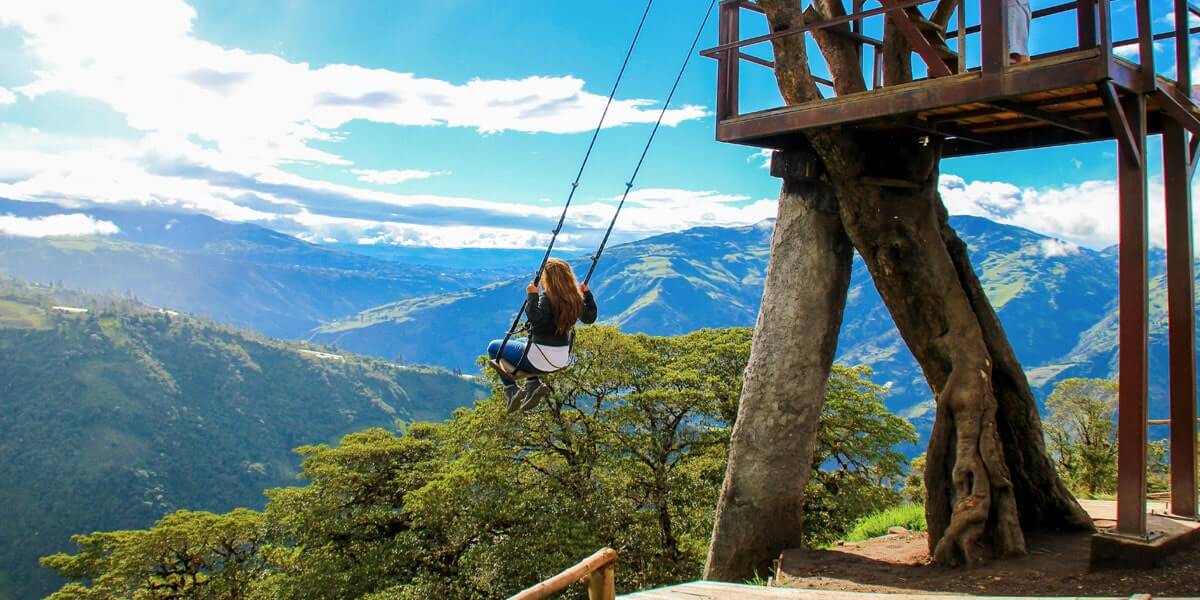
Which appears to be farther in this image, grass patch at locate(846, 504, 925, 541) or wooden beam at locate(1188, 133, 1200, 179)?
grass patch at locate(846, 504, 925, 541)

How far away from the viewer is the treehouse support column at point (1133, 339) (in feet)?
23.2

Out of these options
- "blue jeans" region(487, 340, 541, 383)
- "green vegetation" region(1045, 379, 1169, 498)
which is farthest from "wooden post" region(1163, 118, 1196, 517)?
"green vegetation" region(1045, 379, 1169, 498)

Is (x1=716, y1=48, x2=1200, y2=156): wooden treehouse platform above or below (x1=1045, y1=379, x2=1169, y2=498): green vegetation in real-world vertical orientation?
above

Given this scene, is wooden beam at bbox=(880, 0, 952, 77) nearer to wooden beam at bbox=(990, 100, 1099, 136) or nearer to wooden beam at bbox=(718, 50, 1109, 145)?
wooden beam at bbox=(718, 50, 1109, 145)

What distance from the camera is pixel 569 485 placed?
22453 millimetres

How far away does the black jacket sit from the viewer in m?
8.82

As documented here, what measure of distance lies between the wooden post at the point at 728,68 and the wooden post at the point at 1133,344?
3795mm

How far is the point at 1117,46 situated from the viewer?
8.18 meters

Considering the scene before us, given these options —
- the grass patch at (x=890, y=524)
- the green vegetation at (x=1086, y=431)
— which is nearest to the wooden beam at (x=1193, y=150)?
the grass patch at (x=890, y=524)

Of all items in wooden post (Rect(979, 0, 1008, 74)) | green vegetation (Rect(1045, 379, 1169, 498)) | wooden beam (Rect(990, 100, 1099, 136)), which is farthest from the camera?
→ green vegetation (Rect(1045, 379, 1169, 498))

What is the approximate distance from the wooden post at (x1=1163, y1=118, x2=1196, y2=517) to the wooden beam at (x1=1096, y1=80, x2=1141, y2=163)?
113cm

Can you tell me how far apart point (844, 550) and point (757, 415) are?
5.58 ft

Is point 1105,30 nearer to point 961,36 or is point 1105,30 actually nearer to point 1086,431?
point 961,36

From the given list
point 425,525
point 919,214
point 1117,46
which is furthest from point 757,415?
point 425,525
